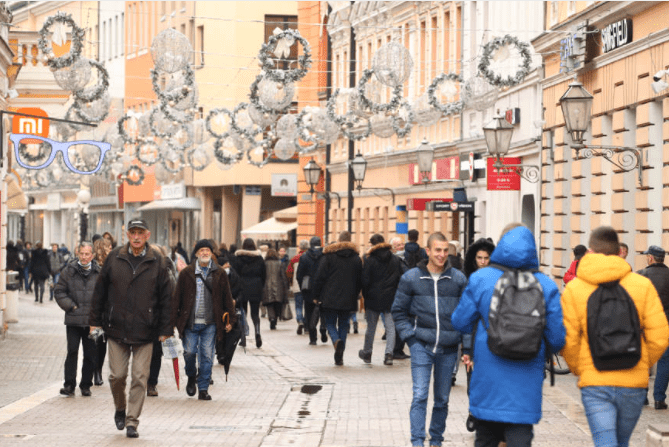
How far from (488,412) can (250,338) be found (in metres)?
19.8

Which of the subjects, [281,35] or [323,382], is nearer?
[323,382]

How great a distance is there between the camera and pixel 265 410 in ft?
52.9

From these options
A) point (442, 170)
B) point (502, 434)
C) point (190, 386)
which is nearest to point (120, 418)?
point (190, 386)

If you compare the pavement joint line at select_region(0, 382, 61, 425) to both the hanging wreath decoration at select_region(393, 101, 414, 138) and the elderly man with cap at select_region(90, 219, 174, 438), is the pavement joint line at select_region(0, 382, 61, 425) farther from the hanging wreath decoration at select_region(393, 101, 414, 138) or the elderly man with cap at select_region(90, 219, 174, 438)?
the hanging wreath decoration at select_region(393, 101, 414, 138)

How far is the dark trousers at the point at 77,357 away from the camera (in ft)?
57.0

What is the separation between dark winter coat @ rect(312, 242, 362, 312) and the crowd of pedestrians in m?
0.02

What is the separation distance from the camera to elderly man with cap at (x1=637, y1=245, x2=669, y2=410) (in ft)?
53.1

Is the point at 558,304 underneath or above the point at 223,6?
underneath

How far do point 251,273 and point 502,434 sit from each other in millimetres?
17216

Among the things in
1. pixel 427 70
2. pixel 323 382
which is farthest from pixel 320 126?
pixel 323 382

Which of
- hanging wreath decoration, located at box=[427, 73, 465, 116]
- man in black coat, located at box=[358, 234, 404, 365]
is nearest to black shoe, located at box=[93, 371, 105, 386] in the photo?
man in black coat, located at box=[358, 234, 404, 365]

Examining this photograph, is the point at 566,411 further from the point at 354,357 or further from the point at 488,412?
the point at 354,357

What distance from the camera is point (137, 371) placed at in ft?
45.3

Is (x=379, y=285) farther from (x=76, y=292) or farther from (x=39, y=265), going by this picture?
(x=39, y=265)
